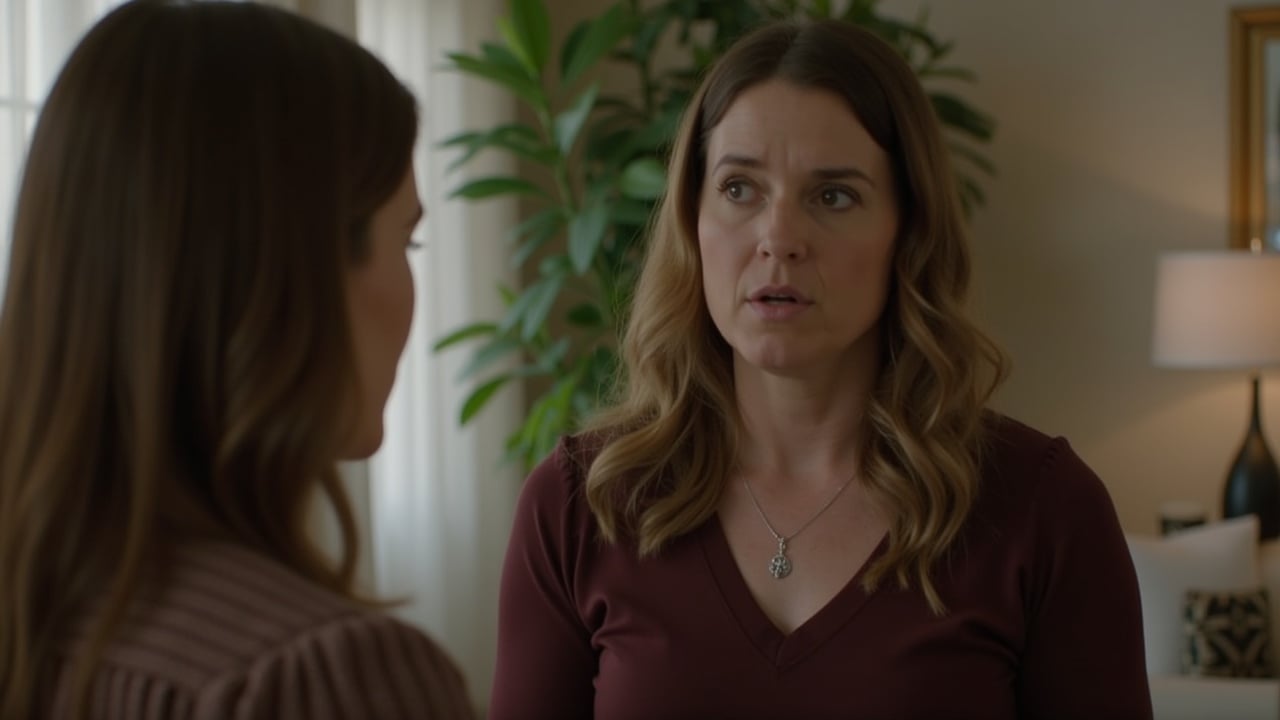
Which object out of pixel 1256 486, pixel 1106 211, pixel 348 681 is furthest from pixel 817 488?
pixel 1106 211

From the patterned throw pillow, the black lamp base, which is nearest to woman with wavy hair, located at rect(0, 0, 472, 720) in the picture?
the patterned throw pillow

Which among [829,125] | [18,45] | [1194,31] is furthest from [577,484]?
[1194,31]

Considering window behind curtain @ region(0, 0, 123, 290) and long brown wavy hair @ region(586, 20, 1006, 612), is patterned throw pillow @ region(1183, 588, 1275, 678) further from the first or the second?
window behind curtain @ region(0, 0, 123, 290)

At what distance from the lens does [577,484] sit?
62.9 inches

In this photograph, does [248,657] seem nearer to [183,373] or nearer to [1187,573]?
[183,373]

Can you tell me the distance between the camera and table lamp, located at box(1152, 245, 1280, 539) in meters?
3.66

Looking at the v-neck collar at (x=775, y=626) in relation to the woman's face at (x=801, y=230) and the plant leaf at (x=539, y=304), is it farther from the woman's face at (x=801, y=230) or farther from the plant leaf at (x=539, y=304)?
the plant leaf at (x=539, y=304)

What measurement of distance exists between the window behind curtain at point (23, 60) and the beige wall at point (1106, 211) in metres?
2.67

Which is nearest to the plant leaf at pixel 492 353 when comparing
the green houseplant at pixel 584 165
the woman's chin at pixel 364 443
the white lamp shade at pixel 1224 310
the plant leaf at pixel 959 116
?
the green houseplant at pixel 584 165

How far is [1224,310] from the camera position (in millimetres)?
3682

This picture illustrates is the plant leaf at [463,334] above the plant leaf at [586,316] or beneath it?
beneath

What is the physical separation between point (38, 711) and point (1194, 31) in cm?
424

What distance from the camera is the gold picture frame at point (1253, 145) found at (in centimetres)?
415

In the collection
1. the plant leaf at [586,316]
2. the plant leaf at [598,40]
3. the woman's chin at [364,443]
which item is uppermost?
the plant leaf at [598,40]
